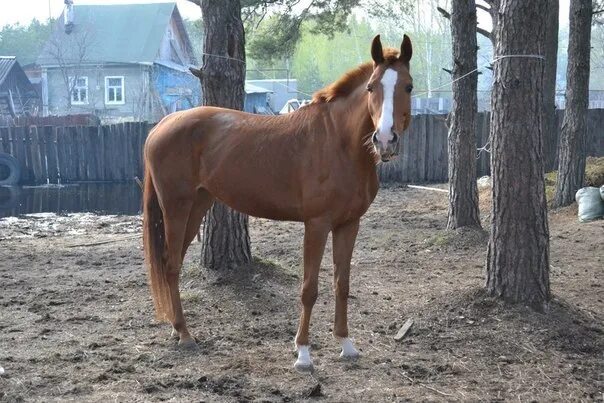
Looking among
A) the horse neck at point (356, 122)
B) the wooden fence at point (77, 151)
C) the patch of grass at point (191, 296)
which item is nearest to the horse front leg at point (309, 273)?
the horse neck at point (356, 122)

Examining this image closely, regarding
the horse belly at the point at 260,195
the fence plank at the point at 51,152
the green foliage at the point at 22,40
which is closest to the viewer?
the horse belly at the point at 260,195

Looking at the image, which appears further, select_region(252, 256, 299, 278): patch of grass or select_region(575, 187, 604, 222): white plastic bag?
select_region(575, 187, 604, 222): white plastic bag

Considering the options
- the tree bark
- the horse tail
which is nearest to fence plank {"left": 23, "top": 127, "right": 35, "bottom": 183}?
the tree bark

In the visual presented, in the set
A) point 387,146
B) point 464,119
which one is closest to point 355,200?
point 387,146

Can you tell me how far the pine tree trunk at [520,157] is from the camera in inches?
195

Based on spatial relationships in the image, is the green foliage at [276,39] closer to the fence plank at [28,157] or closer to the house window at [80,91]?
the fence plank at [28,157]

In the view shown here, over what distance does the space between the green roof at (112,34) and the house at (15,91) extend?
1550mm

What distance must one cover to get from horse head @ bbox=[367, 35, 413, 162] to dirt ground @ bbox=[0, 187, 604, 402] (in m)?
1.49

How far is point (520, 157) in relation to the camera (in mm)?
4969

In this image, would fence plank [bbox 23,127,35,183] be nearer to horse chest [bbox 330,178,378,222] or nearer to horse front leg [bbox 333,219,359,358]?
horse front leg [bbox 333,219,359,358]

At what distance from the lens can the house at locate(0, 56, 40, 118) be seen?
3441 centimetres

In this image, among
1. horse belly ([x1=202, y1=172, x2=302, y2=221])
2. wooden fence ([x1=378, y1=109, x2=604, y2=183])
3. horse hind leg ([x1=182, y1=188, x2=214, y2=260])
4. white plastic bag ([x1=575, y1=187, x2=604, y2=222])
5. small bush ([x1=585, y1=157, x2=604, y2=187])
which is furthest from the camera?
wooden fence ([x1=378, y1=109, x2=604, y2=183])

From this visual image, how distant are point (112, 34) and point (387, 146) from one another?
126 feet

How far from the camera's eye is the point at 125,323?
536cm
